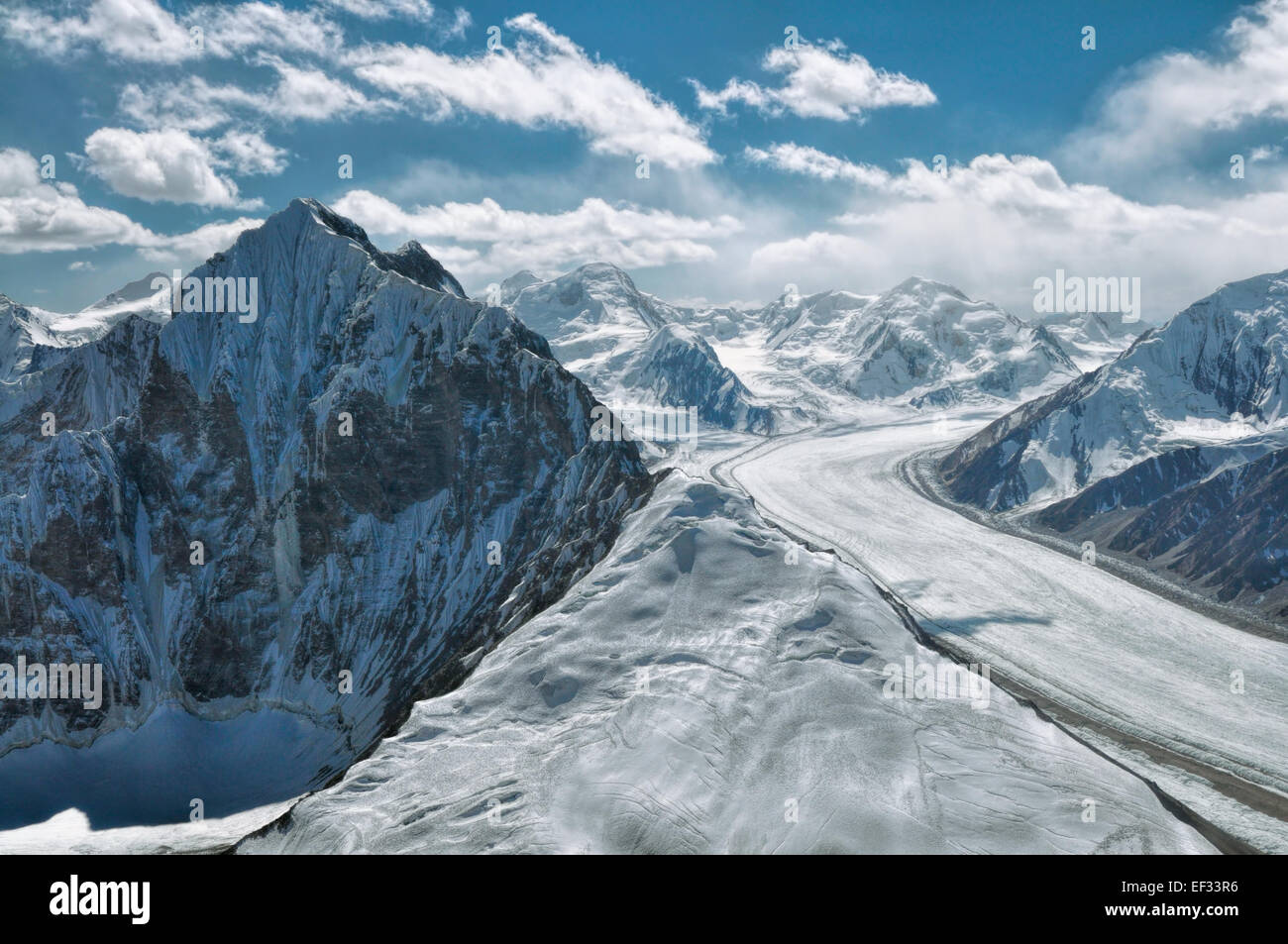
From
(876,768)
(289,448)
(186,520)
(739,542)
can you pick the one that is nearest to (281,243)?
(289,448)

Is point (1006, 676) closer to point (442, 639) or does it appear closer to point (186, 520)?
point (442, 639)

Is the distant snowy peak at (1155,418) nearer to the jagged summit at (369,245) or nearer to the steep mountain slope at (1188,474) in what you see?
the steep mountain slope at (1188,474)

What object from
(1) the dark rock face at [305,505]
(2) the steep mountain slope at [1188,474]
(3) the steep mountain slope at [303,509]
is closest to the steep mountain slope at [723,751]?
(3) the steep mountain slope at [303,509]

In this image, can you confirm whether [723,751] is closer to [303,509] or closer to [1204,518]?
[303,509]

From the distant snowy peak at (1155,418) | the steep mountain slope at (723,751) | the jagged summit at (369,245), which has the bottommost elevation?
the steep mountain slope at (723,751)

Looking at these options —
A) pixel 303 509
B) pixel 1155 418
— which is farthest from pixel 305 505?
pixel 1155 418
